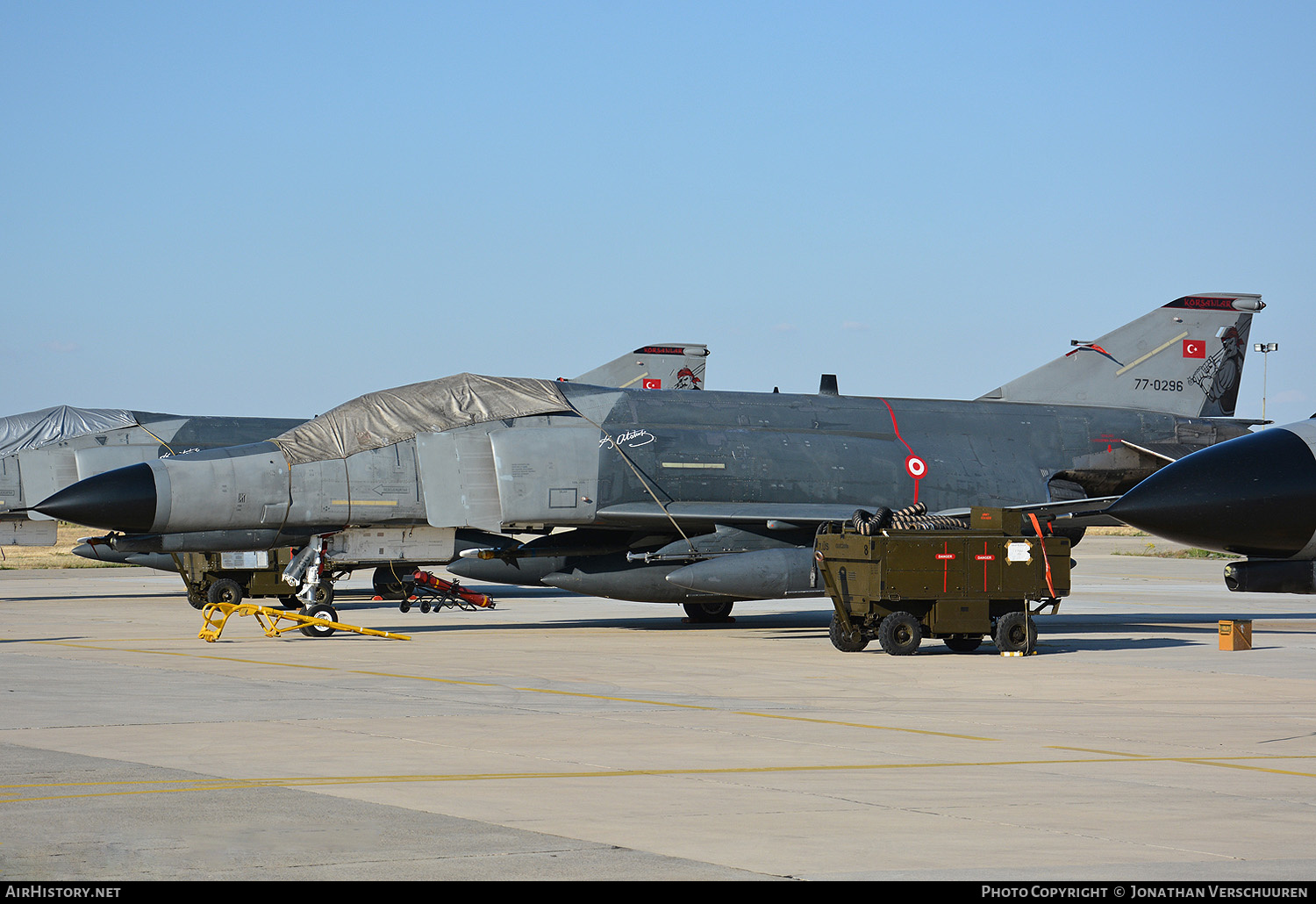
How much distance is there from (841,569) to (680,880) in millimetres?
10996

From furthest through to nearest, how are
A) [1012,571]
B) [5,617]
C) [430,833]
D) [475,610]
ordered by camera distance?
[475,610], [5,617], [1012,571], [430,833]

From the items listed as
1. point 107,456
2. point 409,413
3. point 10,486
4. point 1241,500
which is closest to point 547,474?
point 409,413

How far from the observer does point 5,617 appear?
2148 centimetres

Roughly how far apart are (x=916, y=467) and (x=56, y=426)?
51.7 ft

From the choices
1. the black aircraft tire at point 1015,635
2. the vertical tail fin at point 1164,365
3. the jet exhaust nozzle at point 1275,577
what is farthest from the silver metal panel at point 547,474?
the jet exhaust nozzle at point 1275,577

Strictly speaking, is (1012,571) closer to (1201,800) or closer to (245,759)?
(1201,800)

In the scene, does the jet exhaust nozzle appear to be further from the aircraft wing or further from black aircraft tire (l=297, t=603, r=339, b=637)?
black aircraft tire (l=297, t=603, r=339, b=637)

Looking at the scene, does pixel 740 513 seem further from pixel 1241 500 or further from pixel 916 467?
pixel 1241 500

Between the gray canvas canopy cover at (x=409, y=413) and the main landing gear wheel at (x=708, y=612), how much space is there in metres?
4.17

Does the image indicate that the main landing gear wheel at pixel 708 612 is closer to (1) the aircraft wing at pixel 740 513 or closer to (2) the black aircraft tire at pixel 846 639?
(1) the aircraft wing at pixel 740 513

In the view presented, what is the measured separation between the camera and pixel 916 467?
2041 cm

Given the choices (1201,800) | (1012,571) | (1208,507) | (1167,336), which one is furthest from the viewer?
(1167,336)

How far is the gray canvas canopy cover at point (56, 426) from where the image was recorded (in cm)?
2525

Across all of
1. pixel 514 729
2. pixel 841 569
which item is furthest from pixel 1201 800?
pixel 841 569
